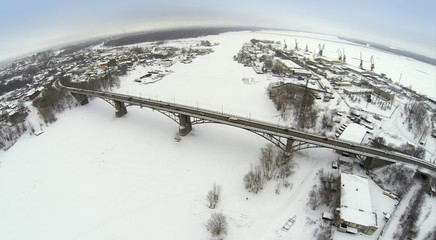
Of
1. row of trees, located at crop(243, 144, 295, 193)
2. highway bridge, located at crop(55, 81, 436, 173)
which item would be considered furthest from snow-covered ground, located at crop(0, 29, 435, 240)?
highway bridge, located at crop(55, 81, 436, 173)

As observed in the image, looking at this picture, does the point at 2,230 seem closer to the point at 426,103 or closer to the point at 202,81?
the point at 202,81

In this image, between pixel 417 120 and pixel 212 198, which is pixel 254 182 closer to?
pixel 212 198

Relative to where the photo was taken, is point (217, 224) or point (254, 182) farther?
point (254, 182)

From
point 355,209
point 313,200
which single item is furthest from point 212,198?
point 355,209

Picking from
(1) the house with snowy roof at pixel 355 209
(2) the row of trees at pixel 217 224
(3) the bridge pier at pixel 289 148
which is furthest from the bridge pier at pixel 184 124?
(1) the house with snowy roof at pixel 355 209

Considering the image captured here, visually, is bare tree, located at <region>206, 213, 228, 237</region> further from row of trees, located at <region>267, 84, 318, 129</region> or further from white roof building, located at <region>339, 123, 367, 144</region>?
row of trees, located at <region>267, 84, 318, 129</region>

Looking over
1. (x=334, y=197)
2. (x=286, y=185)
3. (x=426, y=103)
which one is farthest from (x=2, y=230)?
(x=426, y=103)
